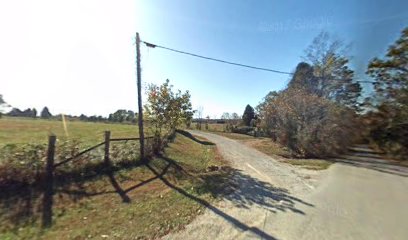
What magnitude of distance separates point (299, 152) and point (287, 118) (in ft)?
8.77

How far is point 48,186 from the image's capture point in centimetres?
770

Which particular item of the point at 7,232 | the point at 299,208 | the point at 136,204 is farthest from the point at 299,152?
the point at 7,232

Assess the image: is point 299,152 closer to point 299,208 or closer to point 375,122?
point 375,122

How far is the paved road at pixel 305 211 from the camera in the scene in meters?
5.41

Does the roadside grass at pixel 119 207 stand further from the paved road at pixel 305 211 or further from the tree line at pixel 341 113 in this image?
the tree line at pixel 341 113

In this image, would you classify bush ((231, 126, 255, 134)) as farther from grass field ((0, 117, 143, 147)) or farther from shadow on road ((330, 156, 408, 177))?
shadow on road ((330, 156, 408, 177))

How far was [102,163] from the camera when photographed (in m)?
10.1

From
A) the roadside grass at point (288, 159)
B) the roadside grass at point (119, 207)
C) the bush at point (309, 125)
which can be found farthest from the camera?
the bush at point (309, 125)

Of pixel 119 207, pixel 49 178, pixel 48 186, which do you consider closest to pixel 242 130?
pixel 49 178

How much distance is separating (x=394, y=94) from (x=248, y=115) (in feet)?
131

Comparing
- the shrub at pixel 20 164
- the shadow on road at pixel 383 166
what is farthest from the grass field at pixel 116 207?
the shadow on road at pixel 383 166

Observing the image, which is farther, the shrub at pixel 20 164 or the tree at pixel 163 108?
the tree at pixel 163 108

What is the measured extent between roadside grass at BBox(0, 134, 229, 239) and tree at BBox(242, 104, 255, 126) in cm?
5087

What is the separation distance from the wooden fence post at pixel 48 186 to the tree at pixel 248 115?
5358 cm
